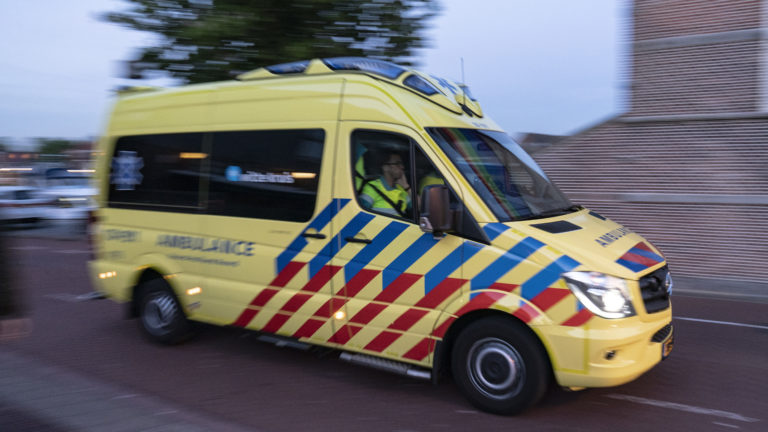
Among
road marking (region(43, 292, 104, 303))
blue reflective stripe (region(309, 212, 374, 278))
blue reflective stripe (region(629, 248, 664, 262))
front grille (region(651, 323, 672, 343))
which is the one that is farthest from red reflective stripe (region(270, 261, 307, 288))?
road marking (region(43, 292, 104, 303))

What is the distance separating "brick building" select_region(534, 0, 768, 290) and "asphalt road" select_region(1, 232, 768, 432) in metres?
3.22

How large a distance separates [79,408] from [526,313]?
3.28m

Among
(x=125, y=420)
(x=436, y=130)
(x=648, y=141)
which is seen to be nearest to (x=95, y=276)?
(x=125, y=420)

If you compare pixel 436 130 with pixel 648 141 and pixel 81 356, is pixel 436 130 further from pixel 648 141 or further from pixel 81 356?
pixel 648 141

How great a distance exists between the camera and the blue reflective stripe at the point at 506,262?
438 cm

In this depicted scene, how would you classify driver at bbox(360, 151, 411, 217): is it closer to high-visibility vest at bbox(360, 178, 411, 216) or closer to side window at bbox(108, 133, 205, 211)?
high-visibility vest at bbox(360, 178, 411, 216)

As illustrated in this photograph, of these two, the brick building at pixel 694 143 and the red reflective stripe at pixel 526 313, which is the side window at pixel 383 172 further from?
the brick building at pixel 694 143

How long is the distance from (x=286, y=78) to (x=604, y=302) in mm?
3290

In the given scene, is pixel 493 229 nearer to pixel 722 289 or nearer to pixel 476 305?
pixel 476 305

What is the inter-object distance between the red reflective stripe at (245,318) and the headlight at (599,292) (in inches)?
113

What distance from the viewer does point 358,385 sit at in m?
5.34

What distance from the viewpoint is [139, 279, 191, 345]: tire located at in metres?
6.46

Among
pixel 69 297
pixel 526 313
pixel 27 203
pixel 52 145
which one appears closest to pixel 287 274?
pixel 526 313

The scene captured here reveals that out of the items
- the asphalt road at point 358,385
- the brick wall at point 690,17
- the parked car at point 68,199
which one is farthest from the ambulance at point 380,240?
the parked car at point 68,199
